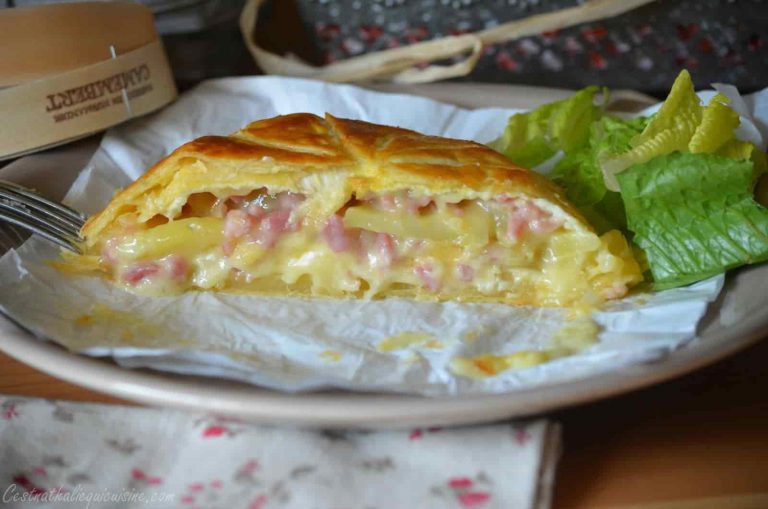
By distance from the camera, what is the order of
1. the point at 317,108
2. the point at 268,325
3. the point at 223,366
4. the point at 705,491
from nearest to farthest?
the point at 705,491 < the point at 223,366 < the point at 268,325 < the point at 317,108

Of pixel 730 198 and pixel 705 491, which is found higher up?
pixel 730 198

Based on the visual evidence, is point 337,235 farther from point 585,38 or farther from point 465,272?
point 585,38

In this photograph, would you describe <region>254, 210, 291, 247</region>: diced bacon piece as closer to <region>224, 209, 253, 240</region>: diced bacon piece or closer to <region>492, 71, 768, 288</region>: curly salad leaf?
<region>224, 209, 253, 240</region>: diced bacon piece

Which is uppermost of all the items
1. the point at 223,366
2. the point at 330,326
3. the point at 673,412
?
the point at 223,366

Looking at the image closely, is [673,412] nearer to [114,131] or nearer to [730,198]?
[730,198]

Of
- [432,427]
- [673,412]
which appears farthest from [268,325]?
[673,412]

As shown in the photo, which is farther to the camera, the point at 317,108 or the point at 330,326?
the point at 317,108

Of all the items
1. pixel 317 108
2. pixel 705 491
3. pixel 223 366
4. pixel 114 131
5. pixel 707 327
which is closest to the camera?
pixel 705 491

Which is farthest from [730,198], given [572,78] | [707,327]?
[572,78]
